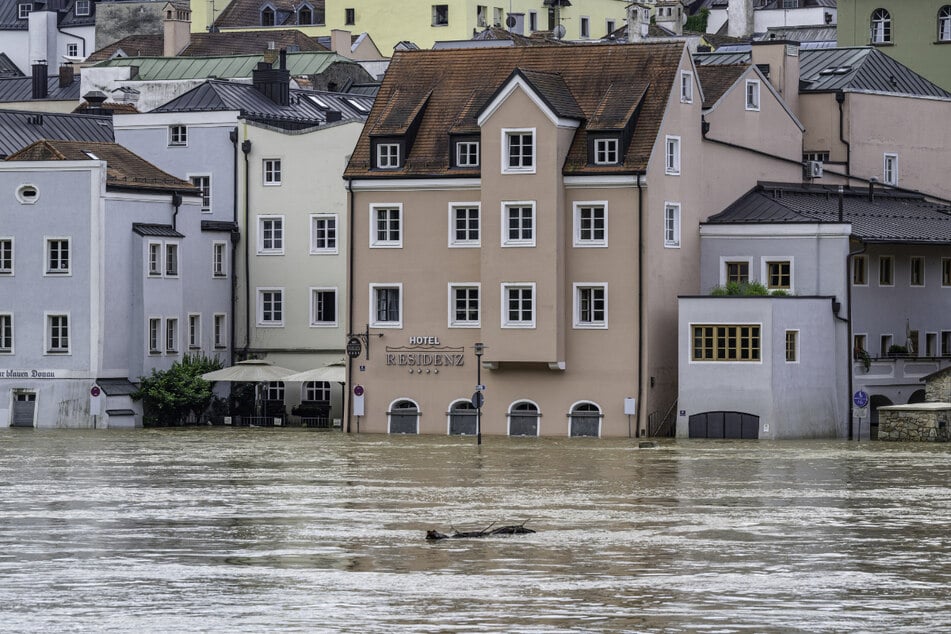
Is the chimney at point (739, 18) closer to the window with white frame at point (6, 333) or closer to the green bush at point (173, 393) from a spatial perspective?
the green bush at point (173, 393)

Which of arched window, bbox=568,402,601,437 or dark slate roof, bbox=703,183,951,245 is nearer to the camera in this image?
arched window, bbox=568,402,601,437

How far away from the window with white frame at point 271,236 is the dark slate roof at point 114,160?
4432 millimetres

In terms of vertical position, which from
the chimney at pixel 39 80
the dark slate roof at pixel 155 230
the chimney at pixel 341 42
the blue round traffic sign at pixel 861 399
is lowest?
the blue round traffic sign at pixel 861 399

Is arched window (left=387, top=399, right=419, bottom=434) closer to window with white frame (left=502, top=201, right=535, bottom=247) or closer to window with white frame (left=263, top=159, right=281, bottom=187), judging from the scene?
window with white frame (left=502, top=201, right=535, bottom=247)

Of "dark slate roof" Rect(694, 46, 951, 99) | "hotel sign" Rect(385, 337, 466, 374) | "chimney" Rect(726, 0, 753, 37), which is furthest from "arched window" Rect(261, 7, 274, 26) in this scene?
"hotel sign" Rect(385, 337, 466, 374)

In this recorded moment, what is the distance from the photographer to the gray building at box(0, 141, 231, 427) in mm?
99938

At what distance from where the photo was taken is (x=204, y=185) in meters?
108

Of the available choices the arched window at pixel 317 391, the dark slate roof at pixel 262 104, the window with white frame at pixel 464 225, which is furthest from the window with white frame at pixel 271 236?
the window with white frame at pixel 464 225

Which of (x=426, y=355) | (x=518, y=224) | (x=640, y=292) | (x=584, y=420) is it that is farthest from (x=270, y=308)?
(x=640, y=292)

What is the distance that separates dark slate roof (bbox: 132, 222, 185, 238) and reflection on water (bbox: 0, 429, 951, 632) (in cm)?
2132

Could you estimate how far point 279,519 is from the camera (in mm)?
55438

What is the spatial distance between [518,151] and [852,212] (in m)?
14.3

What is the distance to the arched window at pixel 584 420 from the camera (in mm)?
92500

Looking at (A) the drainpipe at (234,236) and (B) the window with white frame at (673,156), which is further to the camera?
(A) the drainpipe at (234,236)
